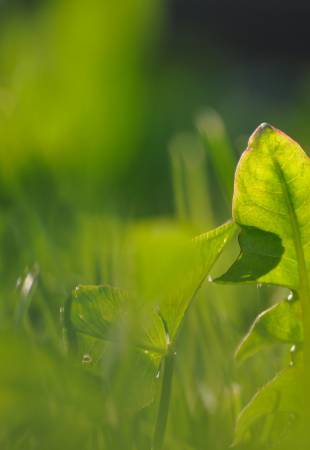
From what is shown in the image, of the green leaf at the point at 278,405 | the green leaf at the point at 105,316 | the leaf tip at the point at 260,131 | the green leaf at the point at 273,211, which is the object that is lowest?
the green leaf at the point at 278,405

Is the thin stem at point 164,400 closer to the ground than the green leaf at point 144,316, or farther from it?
closer to the ground

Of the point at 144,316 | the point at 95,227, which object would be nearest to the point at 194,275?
the point at 144,316

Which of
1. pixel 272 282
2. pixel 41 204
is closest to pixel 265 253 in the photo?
pixel 272 282

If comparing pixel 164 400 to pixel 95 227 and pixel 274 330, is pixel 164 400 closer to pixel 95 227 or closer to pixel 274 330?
pixel 274 330

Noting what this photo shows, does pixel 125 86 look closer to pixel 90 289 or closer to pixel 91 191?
pixel 91 191

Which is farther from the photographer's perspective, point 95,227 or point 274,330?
point 95,227
